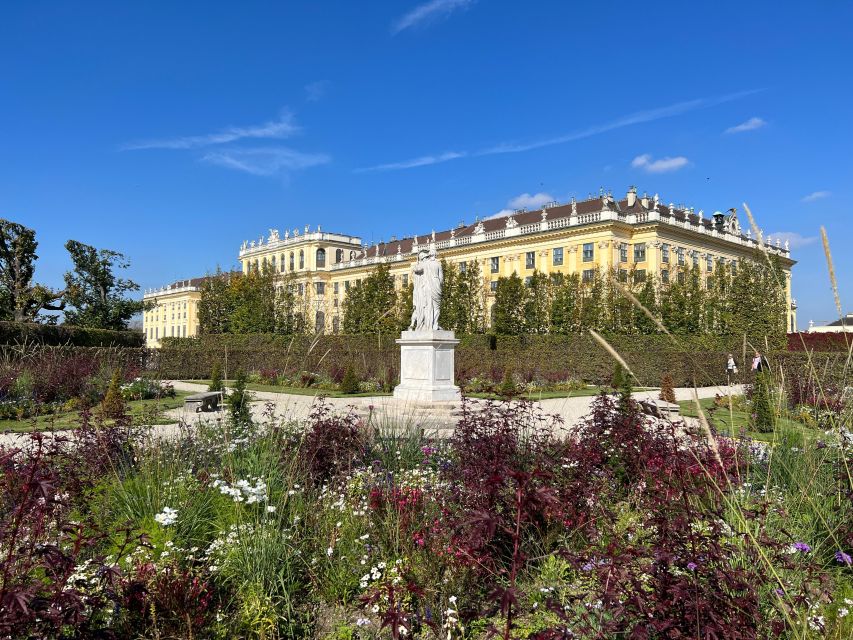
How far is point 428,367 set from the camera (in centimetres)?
1245

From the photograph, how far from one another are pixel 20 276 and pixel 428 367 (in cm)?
3089

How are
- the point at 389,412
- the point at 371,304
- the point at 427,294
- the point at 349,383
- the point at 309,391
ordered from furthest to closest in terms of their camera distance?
the point at 371,304 < the point at 309,391 < the point at 349,383 < the point at 427,294 < the point at 389,412

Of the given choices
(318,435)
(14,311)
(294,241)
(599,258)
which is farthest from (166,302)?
(318,435)

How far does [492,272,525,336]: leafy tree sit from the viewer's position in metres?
36.9

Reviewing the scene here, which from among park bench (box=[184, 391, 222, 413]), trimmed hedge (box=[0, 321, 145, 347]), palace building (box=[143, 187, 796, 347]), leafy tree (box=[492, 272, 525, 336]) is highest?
palace building (box=[143, 187, 796, 347])

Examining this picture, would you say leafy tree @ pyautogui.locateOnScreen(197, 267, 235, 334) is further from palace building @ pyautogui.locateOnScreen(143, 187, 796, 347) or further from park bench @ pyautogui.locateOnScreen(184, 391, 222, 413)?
park bench @ pyautogui.locateOnScreen(184, 391, 222, 413)

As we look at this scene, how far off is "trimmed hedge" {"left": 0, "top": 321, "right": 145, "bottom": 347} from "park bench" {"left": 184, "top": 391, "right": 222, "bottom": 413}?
715 cm

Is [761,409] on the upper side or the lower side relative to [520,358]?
lower

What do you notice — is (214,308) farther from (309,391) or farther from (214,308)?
(309,391)

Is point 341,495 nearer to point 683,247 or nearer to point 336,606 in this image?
point 336,606

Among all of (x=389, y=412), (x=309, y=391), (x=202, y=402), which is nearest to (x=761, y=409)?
(x=389, y=412)

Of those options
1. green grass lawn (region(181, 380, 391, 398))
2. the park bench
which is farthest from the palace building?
the park bench

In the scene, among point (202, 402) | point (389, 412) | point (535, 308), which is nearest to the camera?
point (389, 412)

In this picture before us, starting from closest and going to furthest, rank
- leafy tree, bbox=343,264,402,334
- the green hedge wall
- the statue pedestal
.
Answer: the statue pedestal < the green hedge wall < leafy tree, bbox=343,264,402,334
